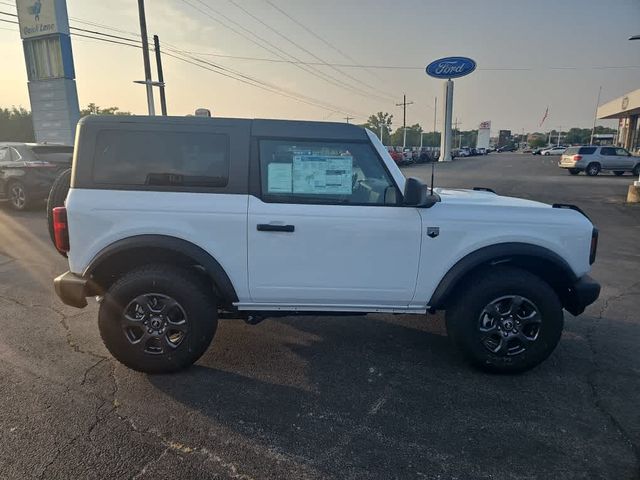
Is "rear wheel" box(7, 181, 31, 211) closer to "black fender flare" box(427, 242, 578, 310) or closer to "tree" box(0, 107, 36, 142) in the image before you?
"black fender flare" box(427, 242, 578, 310)

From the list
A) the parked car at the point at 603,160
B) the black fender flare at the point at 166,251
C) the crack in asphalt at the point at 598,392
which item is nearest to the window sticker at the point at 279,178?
the black fender flare at the point at 166,251

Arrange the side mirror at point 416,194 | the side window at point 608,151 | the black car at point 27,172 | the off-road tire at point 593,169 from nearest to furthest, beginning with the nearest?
the side mirror at point 416,194 → the black car at point 27,172 → the side window at point 608,151 → the off-road tire at point 593,169

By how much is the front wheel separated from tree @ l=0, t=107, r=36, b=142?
5089cm

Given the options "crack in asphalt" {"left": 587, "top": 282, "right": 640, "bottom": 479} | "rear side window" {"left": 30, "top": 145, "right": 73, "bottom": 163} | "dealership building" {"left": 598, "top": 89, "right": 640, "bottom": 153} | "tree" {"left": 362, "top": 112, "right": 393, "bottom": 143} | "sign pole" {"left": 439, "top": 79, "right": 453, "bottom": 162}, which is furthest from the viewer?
"tree" {"left": 362, "top": 112, "right": 393, "bottom": 143}

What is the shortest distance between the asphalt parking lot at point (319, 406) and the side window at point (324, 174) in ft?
4.60

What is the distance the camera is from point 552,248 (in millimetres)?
3057

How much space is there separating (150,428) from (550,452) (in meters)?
2.46

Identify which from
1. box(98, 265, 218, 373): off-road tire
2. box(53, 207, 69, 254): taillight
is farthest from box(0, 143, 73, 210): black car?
box(98, 265, 218, 373): off-road tire

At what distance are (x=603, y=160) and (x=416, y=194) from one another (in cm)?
2545

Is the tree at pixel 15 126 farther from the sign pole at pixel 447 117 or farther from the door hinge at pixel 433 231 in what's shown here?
the door hinge at pixel 433 231

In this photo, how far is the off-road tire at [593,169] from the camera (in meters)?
22.8

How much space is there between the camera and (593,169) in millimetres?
22953

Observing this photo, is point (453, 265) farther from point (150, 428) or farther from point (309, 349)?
point (150, 428)

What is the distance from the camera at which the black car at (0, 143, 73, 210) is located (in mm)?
9414
